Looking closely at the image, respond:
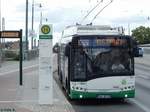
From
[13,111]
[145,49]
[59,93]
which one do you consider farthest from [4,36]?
[145,49]

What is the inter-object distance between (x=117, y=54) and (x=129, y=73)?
80cm

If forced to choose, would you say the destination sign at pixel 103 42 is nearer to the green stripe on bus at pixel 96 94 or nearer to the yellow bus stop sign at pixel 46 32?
the yellow bus stop sign at pixel 46 32

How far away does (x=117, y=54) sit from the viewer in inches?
768

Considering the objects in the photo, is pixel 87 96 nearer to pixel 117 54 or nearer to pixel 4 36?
pixel 117 54

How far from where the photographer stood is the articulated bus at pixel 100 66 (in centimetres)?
1919

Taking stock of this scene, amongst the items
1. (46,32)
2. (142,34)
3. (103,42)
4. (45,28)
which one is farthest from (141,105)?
(142,34)

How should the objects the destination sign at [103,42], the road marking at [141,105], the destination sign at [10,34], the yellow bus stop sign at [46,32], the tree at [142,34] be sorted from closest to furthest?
1. the road marking at [141,105]
2. the yellow bus stop sign at [46,32]
3. the destination sign at [103,42]
4. the destination sign at [10,34]
5. the tree at [142,34]

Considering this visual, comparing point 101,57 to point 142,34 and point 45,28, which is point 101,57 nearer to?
point 45,28

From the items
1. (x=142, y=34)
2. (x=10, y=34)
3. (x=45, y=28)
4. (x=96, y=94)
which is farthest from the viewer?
(x=142, y=34)

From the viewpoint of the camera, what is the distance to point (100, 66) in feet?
63.5

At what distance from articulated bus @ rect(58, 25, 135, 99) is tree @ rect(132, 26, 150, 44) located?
363 feet

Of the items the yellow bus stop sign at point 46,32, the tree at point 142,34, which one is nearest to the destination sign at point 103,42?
the yellow bus stop sign at point 46,32

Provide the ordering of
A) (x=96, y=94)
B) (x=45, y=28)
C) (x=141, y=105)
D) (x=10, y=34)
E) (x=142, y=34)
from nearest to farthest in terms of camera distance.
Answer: (x=45, y=28) → (x=141, y=105) → (x=96, y=94) → (x=10, y=34) → (x=142, y=34)

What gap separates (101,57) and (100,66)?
1.05ft
